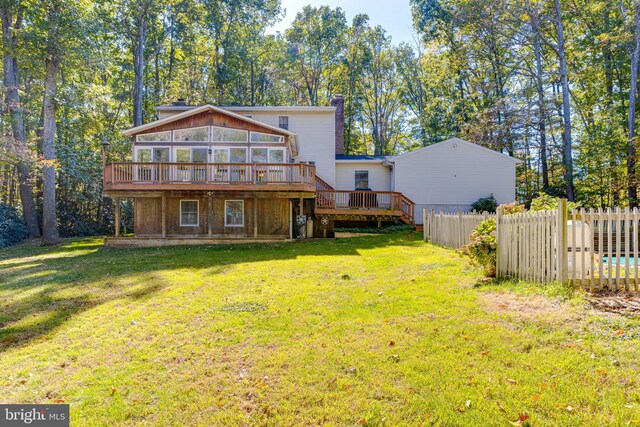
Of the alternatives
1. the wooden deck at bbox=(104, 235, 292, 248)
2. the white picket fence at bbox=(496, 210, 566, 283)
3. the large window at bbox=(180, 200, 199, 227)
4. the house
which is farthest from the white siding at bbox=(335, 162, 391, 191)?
the white picket fence at bbox=(496, 210, 566, 283)

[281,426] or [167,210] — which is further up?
Answer: [167,210]

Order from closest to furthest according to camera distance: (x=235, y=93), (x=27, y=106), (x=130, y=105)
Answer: (x=27, y=106)
(x=130, y=105)
(x=235, y=93)

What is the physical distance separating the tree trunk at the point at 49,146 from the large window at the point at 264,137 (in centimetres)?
879

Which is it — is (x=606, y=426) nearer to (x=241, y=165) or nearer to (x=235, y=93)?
(x=241, y=165)

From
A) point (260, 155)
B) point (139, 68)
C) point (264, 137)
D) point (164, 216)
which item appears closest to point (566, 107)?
point (264, 137)

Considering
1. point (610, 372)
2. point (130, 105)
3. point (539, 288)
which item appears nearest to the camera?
point (610, 372)

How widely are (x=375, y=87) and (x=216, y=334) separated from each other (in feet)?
116

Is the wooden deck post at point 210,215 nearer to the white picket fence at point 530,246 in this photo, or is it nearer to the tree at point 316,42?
the white picket fence at point 530,246

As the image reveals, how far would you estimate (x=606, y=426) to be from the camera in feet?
8.55

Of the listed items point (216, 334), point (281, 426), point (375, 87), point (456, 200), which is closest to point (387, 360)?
point (281, 426)

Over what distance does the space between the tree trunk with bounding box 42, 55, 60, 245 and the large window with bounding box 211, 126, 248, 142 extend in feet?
23.2

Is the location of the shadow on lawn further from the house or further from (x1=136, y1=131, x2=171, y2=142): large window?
(x1=136, y1=131, x2=171, y2=142): large window

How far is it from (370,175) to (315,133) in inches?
169

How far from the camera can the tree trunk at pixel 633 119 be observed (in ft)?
63.6
